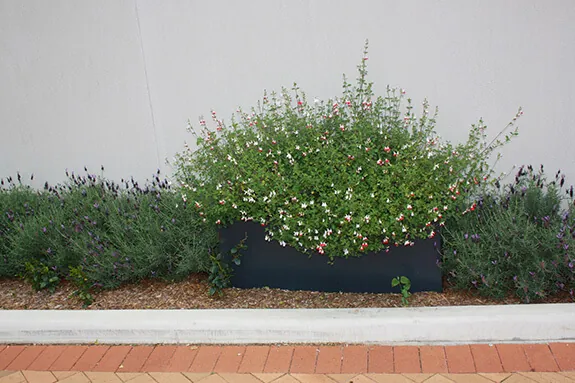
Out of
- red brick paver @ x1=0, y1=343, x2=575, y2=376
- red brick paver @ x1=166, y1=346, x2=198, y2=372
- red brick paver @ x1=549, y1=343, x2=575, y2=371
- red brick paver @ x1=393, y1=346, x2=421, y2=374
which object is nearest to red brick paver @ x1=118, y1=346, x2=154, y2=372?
red brick paver @ x1=0, y1=343, x2=575, y2=376

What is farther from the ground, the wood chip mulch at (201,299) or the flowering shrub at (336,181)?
the flowering shrub at (336,181)

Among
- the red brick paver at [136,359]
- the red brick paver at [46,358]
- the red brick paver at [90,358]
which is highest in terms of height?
the red brick paver at [136,359]

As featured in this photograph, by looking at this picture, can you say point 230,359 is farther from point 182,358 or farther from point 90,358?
point 90,358

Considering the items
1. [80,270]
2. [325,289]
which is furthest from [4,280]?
[325,289]

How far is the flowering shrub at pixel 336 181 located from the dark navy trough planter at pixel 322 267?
109 millimetres

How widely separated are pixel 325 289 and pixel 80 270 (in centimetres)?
180

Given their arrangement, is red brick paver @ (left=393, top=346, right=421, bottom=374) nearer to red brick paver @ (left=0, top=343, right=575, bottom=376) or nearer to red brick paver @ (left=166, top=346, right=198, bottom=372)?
red brick paver @ (left=0, top=343, right=575, bottom=376)

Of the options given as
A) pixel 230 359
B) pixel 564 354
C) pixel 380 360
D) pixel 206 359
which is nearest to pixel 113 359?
pixel 206 359

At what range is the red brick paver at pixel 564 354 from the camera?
9.62 feet

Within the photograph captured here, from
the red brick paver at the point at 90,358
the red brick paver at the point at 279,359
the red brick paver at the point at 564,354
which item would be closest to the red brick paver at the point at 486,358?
the red brick paver at the point at 564,354

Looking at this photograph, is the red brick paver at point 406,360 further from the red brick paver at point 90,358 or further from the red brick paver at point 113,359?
the red brick paver at point 90,358

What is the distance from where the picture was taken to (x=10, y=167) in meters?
5.47

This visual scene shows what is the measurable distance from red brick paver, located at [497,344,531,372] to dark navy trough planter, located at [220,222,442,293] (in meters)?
0.68

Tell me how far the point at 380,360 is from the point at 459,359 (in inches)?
17.5
